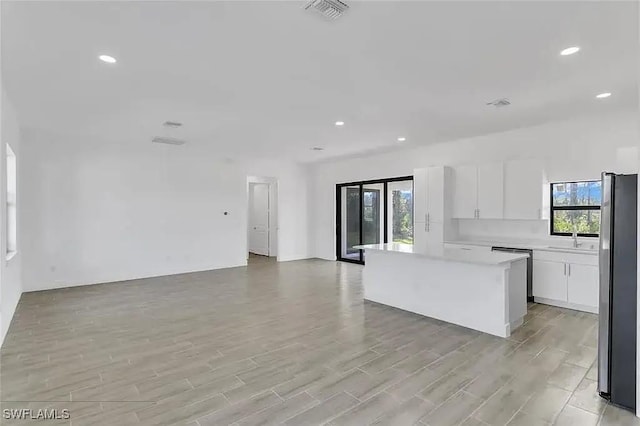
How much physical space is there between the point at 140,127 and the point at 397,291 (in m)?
4.85

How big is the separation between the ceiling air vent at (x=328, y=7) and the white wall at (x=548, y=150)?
4.60 metres

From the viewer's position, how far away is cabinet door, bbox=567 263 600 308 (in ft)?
15.3

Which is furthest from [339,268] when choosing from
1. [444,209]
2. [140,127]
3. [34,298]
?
[34,298]

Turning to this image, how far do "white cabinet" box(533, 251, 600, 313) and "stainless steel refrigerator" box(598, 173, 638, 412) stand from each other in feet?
8.15

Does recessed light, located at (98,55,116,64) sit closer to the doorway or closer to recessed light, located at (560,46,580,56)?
recessed light, located at (560,46,580,56)

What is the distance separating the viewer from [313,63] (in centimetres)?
326

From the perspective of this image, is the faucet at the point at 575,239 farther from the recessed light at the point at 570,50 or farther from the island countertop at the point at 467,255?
the recessed light at the point at 570,50

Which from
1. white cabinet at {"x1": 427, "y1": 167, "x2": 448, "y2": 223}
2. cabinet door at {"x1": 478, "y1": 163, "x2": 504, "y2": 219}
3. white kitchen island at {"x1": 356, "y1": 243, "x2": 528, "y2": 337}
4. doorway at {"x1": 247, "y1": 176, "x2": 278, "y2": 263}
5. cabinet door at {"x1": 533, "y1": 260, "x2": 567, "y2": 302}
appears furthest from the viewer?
doorway at {"x1": 247, "y1": 176, "x2": 278, "y2": 263}

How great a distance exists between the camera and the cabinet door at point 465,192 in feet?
20.5

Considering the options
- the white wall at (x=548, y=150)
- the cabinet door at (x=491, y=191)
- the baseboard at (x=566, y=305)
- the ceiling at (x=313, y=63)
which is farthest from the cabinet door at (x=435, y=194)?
the baseboard at (x=566, y=305)

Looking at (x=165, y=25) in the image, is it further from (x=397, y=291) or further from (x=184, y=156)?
(x=184, y=156)

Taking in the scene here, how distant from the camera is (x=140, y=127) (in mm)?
5797

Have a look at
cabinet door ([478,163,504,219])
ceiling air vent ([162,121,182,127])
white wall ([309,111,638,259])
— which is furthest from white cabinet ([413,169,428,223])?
ceiling air vent ([162,121,182,127])

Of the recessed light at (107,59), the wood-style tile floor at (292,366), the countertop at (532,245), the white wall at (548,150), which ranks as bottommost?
the wood-style tile floor at (292,366)
